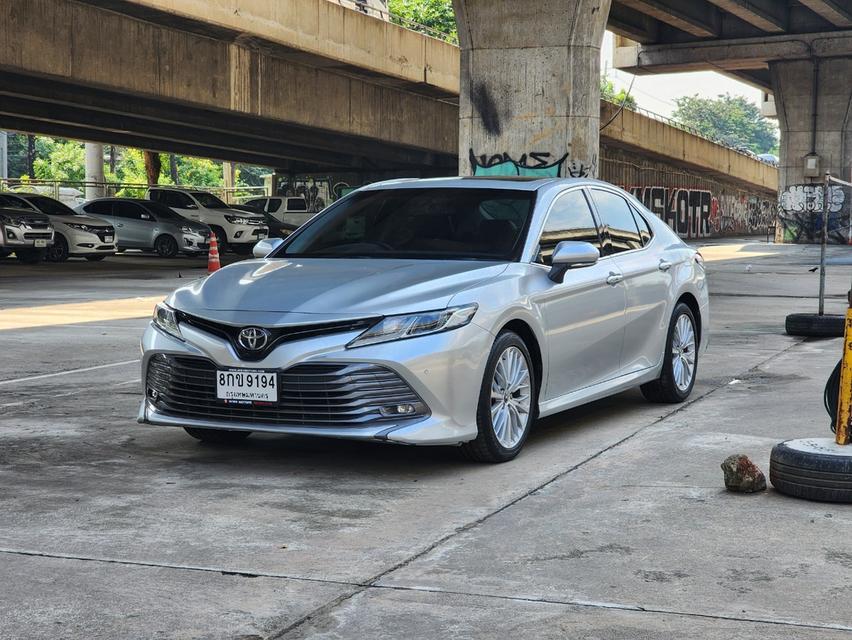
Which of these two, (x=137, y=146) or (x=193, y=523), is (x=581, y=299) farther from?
(x=137, y=146)

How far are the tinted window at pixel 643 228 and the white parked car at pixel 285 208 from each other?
3491cm

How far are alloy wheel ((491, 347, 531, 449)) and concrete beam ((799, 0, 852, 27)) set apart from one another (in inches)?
1480

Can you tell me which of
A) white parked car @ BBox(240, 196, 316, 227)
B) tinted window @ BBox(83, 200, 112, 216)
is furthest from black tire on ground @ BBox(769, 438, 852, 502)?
white parked car @ BBox(240, 196, 316, 227)

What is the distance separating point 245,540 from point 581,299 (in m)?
2.96

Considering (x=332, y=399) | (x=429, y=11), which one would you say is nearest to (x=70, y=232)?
(x=332, y=399)

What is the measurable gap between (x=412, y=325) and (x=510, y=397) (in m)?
0.80

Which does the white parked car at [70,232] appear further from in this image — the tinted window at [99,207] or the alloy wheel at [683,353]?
the alloy wheel at [683,353]

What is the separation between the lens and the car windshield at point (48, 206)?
102ft

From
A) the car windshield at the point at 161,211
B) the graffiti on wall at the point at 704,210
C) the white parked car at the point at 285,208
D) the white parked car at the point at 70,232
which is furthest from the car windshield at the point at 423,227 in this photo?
the graffiti on wall at the point at 704,210

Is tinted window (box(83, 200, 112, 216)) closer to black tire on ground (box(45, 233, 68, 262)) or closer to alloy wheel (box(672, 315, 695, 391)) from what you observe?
black tire on ground (box(45, 233, 68, 262))

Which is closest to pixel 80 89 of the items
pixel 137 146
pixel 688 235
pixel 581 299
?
pixel 137 146

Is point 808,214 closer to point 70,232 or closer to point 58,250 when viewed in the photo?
point 70,232

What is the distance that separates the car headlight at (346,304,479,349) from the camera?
238 inches

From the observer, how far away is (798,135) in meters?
49.8
